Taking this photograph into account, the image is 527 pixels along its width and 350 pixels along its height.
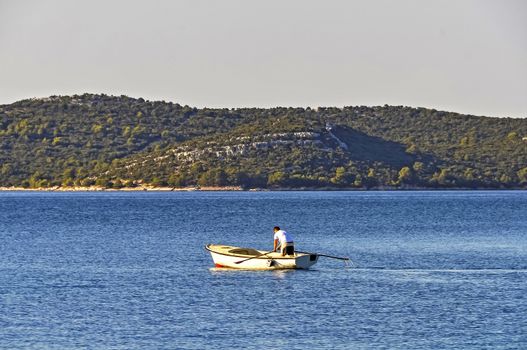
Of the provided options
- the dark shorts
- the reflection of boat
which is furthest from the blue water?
the dark shorts

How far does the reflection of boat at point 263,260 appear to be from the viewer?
169 feet

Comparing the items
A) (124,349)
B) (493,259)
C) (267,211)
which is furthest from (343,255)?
(267,211)

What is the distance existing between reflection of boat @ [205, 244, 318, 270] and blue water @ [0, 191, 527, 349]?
47 cm

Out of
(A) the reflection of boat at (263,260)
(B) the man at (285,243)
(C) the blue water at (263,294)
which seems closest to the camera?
(C) the blue water at (263,294)

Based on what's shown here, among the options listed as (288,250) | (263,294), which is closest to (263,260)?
(288,250)

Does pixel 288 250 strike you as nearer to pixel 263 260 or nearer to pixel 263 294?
pixel 263 260

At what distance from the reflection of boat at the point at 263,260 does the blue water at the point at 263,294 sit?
0.47m

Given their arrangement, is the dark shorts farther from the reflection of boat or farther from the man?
the reflection of boat

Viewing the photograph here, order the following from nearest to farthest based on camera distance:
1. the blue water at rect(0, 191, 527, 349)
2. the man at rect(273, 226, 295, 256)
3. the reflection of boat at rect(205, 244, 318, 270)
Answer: the blue water at rect(0, 191, 527, 349)
the man at rect(273, 226, 295, 256)
the reflection of boat at rect(205, 244, 318, 270)

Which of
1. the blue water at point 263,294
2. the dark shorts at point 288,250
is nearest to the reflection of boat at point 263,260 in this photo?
the dark shorts at point 288,250

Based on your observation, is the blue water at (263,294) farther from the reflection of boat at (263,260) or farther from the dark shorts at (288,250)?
the dark shorts at (288,250)

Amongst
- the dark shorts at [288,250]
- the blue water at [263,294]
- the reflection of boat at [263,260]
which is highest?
the dark shorts at [288,250]

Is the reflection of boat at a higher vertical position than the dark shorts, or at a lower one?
lower

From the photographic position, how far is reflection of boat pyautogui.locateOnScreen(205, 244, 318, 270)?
5148 centimetres
